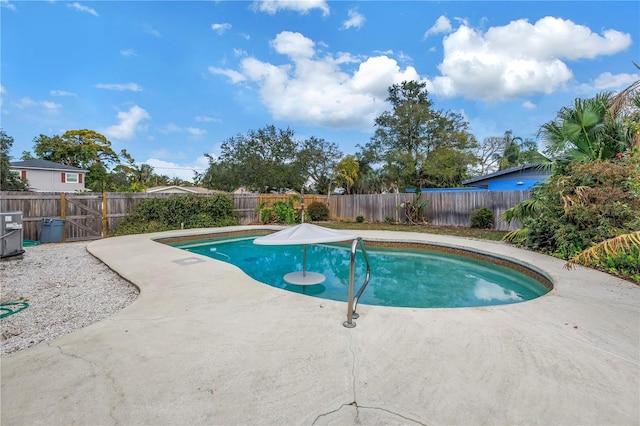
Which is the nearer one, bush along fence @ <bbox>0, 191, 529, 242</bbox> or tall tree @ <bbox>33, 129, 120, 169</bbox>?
bush along fence @ <bbox>0, 191, 529, 242</bbox>

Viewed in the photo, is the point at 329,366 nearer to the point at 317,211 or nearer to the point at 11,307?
the point at 11,307

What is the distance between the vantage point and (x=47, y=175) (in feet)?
68.1

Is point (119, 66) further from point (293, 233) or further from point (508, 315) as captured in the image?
point (508, 315)

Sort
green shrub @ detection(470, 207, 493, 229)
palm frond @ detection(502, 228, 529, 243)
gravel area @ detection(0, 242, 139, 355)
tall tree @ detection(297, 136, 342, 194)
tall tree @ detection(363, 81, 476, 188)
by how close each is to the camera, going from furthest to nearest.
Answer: tall tree @ detection(297, 136, 342, 194), tall tree @ detection(363, 81, 476, 188), green shrub @ detection(470, 207, 493, 229), palm frond @ detection(502, 228, 529, 243), gravel area @ detection(0, 242, 139, 355)

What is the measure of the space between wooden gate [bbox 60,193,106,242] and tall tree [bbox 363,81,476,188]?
17.8 metres

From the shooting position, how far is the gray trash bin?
8680 millimetres

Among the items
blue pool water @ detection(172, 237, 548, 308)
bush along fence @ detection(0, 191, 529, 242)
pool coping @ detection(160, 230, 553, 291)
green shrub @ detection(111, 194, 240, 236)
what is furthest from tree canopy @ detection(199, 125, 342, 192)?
blue pool water @ detection(172, 237, 548, 308)

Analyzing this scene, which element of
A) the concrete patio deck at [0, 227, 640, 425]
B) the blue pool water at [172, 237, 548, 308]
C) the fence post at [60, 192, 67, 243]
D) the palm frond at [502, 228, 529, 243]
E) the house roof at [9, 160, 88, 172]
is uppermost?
the house roof at [9, 160, 88, 172]

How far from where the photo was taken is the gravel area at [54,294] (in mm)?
3020

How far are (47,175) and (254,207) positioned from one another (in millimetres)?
17364

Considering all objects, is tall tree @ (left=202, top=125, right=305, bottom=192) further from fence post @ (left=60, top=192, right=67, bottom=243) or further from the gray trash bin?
the gray trash bin

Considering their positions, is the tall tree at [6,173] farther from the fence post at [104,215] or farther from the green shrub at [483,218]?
the green shrub at [483,218]

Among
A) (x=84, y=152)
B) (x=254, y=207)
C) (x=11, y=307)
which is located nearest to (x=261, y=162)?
(x=254, y=207)

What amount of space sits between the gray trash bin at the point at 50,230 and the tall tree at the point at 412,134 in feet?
62.1
